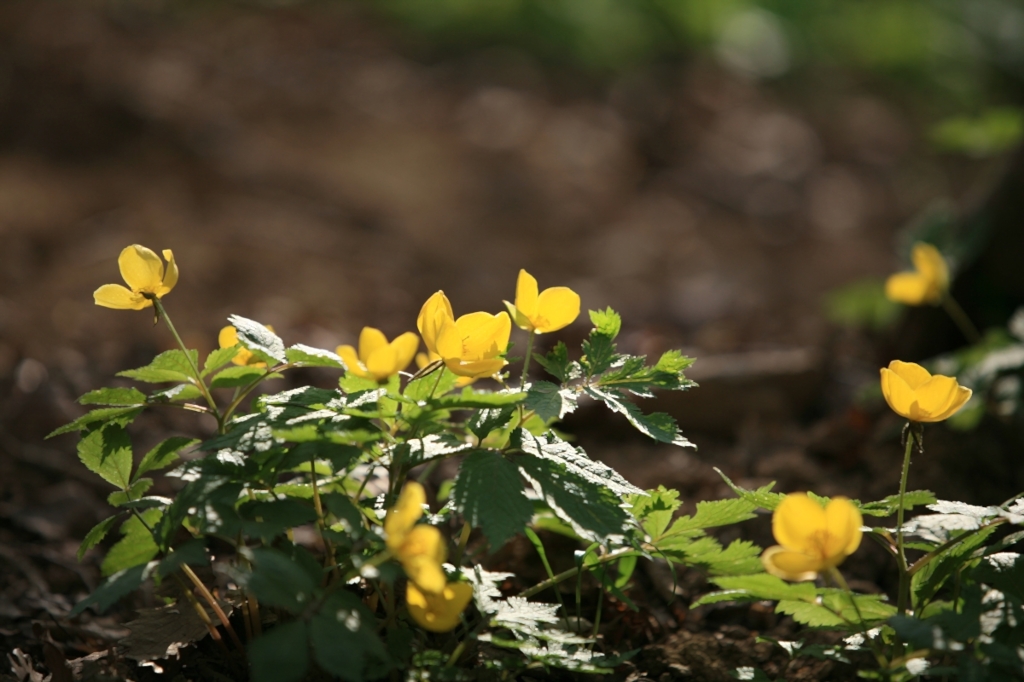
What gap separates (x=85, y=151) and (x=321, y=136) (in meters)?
1.32

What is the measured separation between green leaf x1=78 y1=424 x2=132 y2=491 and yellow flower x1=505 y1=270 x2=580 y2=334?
0.63 metres

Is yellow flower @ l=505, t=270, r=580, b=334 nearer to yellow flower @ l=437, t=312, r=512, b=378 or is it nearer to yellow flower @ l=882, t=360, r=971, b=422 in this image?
yellow flower @ l=437, t=312, r=512, b=378

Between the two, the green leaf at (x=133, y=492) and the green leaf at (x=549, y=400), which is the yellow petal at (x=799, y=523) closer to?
the green leaf at (x=549, y=400)

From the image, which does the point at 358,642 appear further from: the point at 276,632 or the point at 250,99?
the point at 250,99

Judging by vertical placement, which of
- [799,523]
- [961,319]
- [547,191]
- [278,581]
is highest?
[799,523]

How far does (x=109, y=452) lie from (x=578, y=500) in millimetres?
717

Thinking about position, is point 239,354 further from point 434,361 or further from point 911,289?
point 911,289

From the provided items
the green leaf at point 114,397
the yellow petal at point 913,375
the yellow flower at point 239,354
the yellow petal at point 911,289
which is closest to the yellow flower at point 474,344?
the yellow flower at point 239,354

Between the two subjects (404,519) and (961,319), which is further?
(961,319)

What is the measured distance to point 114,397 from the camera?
1.25 m

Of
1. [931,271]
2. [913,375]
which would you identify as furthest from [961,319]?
[913,375]

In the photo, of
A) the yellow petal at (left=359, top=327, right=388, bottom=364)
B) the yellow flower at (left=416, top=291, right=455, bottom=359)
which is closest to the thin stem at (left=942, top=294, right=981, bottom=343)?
the yellow flower at (left=416, top=291, right=455, bottom=359)

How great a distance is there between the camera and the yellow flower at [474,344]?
1.17m

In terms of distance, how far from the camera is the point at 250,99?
5.54 m
